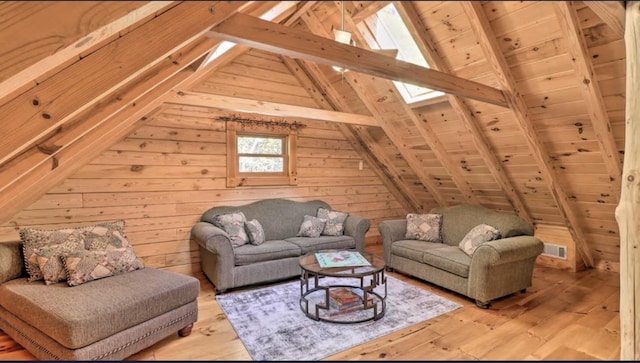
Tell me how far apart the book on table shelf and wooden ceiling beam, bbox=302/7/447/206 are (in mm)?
1907

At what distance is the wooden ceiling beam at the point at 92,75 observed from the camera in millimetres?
1069

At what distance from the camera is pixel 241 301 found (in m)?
3.14

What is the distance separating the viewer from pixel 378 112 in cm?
421

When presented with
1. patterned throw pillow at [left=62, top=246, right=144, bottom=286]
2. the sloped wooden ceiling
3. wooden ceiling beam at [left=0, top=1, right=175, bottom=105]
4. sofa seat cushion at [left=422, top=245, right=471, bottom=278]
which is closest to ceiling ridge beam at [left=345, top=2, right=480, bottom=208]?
the sloped wooden ceiling

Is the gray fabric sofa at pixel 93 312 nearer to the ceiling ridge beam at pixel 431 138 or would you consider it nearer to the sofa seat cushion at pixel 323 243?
the sofa seat cushion at pixel 323 243

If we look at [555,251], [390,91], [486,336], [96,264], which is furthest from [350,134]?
[96,264]

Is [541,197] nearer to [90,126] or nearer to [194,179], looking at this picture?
[194,179]

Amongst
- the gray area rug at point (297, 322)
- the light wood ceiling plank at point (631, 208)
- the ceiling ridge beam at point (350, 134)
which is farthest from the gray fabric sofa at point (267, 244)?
the light wood ceiling plank at point (631, 208)

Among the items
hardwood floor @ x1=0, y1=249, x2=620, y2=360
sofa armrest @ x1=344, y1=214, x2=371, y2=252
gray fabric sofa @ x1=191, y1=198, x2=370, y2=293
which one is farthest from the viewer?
sofa armrest @ x1=344, y1=214, x2=371, y2=252

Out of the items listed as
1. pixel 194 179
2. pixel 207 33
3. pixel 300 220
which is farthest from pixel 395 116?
pixel 207 33

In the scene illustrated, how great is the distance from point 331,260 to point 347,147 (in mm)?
2585

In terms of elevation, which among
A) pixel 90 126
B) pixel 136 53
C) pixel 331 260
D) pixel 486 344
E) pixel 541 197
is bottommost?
pixel 486 344

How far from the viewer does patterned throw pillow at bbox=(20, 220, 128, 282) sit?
2.48 m

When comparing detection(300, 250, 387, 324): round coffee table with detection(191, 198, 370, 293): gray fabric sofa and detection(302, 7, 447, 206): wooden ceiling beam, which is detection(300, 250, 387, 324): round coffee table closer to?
detection(191, 198, 370, 293): gray fabric sofa
